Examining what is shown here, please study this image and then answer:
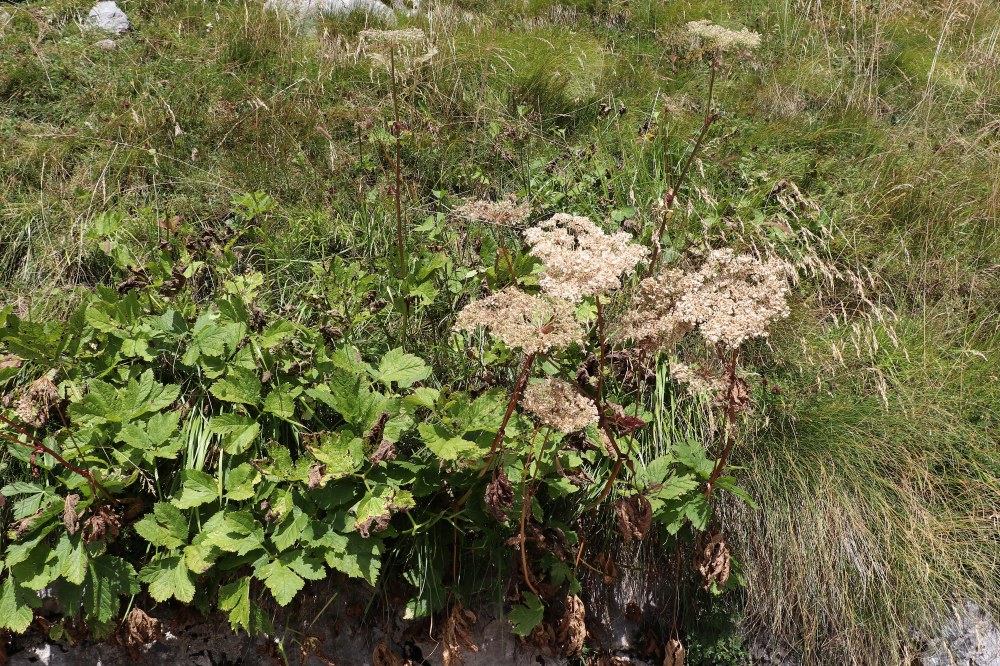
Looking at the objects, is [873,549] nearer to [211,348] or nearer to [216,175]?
[211,348]

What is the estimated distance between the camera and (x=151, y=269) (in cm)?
329

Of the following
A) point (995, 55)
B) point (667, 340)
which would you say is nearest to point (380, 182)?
point (667, 340)

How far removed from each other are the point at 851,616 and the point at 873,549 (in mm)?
321

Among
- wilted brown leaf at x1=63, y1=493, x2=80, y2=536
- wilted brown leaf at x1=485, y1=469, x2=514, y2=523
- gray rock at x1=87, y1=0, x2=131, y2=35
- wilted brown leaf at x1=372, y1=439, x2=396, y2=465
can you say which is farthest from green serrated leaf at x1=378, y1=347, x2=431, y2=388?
gray rock at x1=87, y1=0, x2=131, y2=35

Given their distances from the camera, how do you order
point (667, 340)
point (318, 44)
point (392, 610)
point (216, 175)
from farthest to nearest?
point (318, 44) < point (216, 175) < point (392, 610) < point (667, 340)

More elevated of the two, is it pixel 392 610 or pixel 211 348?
pixel 211 348

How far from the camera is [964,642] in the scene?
322cm

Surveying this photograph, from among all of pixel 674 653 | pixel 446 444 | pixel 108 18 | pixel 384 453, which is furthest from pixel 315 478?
pixel 108 18

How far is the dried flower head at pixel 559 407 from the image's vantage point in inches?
87.7

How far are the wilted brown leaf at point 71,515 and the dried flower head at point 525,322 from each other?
160cm

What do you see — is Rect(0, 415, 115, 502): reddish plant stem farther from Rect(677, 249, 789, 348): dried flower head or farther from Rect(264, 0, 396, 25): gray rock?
Rect(264, 0, 396, 25): gray rock

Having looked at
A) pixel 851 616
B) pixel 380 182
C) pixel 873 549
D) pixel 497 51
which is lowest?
pixel 851 616

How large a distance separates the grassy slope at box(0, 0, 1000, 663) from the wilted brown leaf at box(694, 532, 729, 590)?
1.61 feet

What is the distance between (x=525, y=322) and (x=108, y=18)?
202 inches
